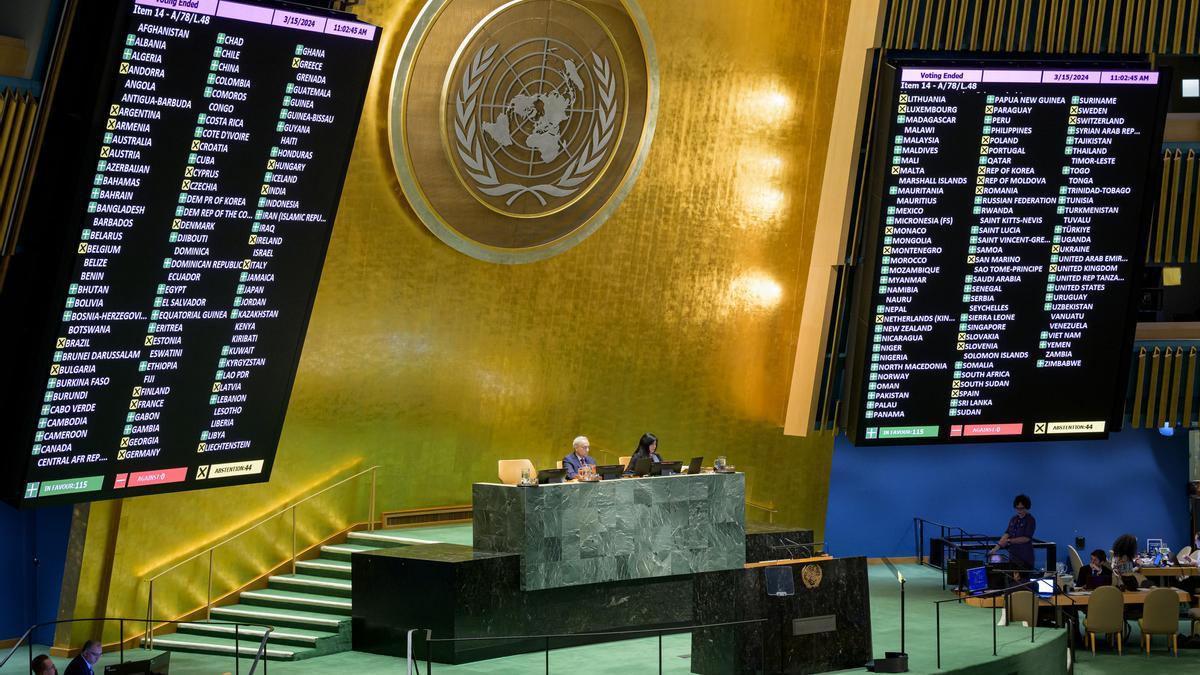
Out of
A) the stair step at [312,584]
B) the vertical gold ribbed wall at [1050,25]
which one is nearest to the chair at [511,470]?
the stair step at [312,584]

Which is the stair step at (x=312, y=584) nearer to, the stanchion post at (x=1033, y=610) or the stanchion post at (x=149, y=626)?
the stanchion post at (x=149, y=626)

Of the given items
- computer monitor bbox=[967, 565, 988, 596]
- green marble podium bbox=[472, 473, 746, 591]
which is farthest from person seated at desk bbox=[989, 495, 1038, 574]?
green marble podium bbox=[472, 473, 746, 591]

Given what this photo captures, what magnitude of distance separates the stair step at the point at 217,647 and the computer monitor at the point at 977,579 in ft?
18.7

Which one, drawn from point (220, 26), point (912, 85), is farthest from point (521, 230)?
point (220, 26)

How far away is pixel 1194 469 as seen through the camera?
60.6 feet

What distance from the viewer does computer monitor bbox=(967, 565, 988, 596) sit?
13.0 metres

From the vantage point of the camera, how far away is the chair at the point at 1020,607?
13.1 meters

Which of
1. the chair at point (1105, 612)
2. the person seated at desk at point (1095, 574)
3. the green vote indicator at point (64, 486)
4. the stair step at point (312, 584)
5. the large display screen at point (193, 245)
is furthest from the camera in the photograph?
the person seated at desk at point (1095, 574)

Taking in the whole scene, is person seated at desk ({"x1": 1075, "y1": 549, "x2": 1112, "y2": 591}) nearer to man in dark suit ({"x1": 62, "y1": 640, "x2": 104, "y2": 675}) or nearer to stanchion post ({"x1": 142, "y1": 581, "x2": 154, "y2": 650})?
stanchion post ({"x1": 142, "y1": 581, "x2": 154, "y2": 650})

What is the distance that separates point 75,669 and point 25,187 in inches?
117

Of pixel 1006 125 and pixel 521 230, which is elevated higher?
pixel 1006 125

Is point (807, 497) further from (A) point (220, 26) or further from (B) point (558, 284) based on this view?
(A) point (220, 26)

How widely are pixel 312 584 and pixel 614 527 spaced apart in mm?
2620

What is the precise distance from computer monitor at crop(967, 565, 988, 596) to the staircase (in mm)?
4685
